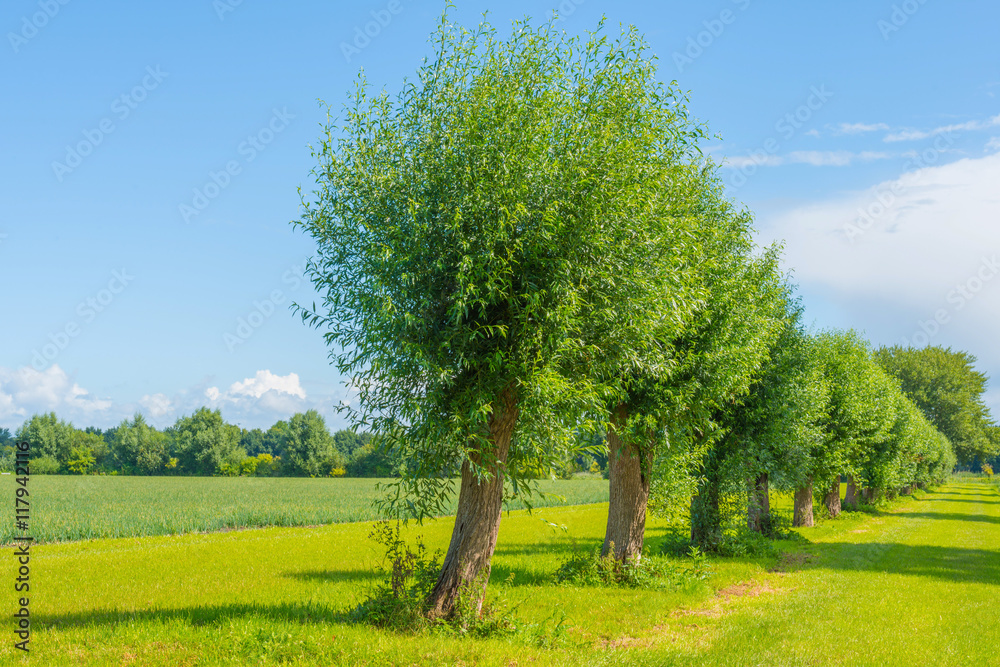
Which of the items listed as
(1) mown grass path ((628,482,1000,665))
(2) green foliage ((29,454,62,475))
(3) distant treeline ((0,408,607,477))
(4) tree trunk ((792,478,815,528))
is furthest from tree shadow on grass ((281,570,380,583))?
(2) green foliage ((29,454,62,475))

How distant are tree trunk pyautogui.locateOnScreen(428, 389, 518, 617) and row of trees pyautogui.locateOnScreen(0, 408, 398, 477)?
4018 inches

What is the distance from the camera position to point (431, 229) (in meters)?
10.8

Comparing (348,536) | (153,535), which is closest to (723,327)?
A: (348,536)

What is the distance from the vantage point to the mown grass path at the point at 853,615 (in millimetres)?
11078

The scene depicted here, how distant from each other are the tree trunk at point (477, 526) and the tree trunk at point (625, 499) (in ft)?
21.8

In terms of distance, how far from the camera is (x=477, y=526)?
11086 millimetres

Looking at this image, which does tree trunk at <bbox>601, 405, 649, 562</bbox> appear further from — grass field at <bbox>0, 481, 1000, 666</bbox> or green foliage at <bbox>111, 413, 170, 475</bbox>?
green foliage at <bbox>111, 413, 170, 475</bbox>

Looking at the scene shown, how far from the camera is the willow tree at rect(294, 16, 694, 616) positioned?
34.1 feet

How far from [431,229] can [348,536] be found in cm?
2269

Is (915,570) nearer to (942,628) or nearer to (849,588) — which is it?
(849,588)

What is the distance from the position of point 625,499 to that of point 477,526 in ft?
25.3

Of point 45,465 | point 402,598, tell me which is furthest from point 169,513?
point 45,465

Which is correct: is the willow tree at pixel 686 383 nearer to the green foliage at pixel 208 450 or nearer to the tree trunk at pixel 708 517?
the tree trunk at pixel 708 517

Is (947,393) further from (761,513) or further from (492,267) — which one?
(492,267)
